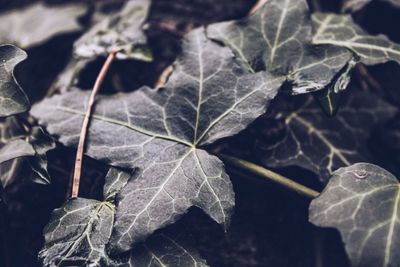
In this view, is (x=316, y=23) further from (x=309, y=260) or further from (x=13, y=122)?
(x=13, y=122)

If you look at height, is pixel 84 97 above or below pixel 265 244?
above

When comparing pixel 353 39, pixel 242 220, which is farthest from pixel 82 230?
pixel 353 39

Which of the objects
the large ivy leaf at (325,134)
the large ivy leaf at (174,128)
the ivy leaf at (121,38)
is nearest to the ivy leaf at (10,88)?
the large ivy leaf at (174,128)

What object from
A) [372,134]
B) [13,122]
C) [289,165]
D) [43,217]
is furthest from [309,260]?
[13,122]

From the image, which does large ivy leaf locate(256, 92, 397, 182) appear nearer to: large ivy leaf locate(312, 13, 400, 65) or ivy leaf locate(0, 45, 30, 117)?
large ivy leaf locate(312, 13, 400, 65)

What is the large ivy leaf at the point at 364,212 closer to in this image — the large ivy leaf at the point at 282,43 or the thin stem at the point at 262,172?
the thin stem at the point at 262,172

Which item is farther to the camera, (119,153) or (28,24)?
(28,24)
